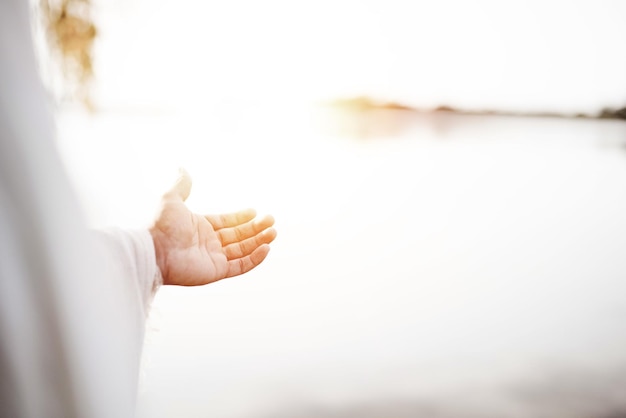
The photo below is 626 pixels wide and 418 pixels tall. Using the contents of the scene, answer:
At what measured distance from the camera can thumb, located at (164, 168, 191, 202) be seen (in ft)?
4.25

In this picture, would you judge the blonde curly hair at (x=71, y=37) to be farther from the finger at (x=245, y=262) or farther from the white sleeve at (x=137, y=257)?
the finger at (x=245, y=262)

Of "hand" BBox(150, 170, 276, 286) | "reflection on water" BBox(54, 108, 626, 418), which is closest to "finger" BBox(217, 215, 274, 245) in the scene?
"hand" BBox(150, 170, 276, 286)

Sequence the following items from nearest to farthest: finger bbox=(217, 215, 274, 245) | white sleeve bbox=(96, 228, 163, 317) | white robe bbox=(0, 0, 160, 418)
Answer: white robe bbox=(0, 0, 160, 418), white sleeve bbox=(96, 228, 163, 317), finger bbox=(217, 215, 274, 245)

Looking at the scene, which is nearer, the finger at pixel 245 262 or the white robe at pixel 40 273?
the white robe at pixel 40 273

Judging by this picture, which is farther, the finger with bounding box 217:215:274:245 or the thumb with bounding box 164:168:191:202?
the finger with bounding box 217:215:274:245

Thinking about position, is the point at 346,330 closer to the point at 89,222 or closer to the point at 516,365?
the point at 516,365

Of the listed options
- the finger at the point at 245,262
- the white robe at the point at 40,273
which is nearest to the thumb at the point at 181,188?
the finger at the point at 245,262

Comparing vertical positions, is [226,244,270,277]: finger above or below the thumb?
below

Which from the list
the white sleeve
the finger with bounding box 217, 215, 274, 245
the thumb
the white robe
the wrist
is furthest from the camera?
the finger with bounding box 217, 215, 274, 245

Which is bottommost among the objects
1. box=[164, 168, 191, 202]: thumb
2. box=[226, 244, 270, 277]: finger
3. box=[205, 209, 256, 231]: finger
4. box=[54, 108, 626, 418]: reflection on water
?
box=[54, 108, 626, 418]: reflection on water

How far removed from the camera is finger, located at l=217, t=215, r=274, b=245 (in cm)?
144

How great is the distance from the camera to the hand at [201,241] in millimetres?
1178

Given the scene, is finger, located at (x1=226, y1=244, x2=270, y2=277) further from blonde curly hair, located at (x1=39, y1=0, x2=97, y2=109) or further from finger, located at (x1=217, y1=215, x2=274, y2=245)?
blonde curly hair, located at (x1=39, y1=0, x2=97, y2=109)

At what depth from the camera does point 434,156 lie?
1087 centimetres
